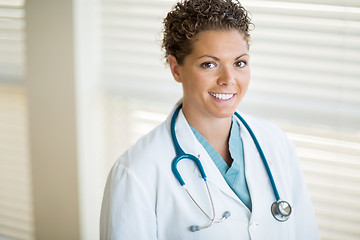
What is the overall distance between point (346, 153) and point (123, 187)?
1.04 m

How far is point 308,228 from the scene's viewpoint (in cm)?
133

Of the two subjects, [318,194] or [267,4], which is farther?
[318,194]

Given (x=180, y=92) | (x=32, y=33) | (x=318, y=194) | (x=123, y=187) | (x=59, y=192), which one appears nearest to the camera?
(x=123, y=187)

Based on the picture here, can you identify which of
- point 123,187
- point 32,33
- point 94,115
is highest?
point 32,33

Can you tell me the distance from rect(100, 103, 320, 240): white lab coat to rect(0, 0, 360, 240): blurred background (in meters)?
0.56

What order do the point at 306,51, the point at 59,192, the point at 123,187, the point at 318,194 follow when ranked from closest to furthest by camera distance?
the point at 123,187 < the point at 306,51 < the point at 318,194 < the point at 59,192

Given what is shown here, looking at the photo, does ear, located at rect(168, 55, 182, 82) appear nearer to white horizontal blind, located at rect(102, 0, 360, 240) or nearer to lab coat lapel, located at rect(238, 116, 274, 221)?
lab coat lapel, located at rect(238, 116, 274, 221)

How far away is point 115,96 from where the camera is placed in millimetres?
2057

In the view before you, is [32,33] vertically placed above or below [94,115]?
above

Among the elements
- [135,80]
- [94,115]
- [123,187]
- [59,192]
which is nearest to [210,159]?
[123,187]

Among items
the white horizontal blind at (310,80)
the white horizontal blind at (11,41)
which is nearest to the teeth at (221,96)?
the white horizontal blind at (310,80)

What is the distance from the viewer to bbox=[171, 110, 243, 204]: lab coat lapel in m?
1.14

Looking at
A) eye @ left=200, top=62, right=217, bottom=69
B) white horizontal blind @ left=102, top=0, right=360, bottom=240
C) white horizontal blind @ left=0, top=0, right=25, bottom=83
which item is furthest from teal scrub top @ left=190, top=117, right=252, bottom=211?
white horizontal blind @ left=0, top=0, right=25, bottom=83

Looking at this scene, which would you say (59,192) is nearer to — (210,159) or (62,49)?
(62,49)
